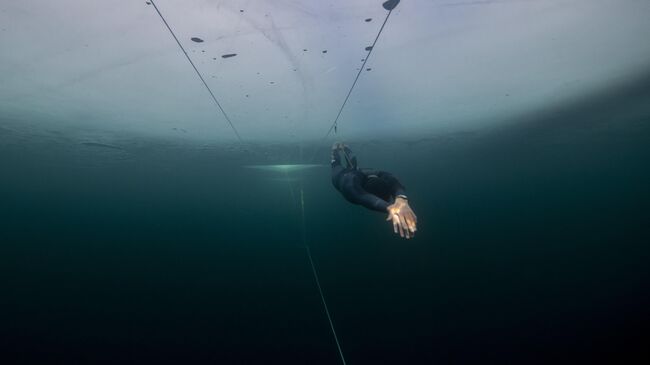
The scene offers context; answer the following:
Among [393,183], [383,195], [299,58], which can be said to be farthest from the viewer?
[299,58]

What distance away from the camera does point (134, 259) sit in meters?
28.7

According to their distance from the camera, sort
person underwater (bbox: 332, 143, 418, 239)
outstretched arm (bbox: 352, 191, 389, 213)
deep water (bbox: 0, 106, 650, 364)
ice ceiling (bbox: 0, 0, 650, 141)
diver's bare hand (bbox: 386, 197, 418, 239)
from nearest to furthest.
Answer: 1. diver's bare hand (bbox: 386, 197, 418, 239)
2. person underwater (bbox: 332, 143, 418, 239)
3. outstretched arm (bbox: 352, 191, 389, 213)
4. ice ceiling (bbox: 0, 0, 650, 141)
5. deep water (bbox: 0, 106, 650, 364)

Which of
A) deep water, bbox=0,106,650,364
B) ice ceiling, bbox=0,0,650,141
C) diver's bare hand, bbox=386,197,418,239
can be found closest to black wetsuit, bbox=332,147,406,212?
diver's bare hand, bbox=386,197,418,239

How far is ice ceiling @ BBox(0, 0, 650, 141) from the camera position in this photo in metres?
3.59

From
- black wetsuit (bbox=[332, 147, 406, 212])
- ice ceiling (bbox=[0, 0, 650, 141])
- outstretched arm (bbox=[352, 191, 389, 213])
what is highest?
ice ceiling (bbox=[0, 0, 650, 141])

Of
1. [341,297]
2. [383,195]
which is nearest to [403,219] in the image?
[383,195]

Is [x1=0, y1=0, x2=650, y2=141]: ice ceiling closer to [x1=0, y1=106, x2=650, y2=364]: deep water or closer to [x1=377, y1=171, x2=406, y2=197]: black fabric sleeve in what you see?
[x1=377, y1=171, x2=406, y2=197]: black fabric sleeve

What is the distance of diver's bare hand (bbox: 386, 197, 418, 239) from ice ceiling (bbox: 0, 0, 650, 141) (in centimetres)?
254

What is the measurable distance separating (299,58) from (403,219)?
3.29 m

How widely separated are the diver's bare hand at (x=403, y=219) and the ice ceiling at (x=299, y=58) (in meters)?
2.54

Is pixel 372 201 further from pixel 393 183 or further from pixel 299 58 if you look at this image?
pixel 299 58

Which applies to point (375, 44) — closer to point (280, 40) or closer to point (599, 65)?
point (280, 40)

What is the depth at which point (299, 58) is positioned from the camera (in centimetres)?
459

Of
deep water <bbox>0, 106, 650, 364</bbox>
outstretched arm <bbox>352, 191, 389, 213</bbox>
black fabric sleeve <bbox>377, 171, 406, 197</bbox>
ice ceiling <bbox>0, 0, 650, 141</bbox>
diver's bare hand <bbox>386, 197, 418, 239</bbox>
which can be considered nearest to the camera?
diver's bare hand <bbox>386, 197, 418, 239</bbox>
